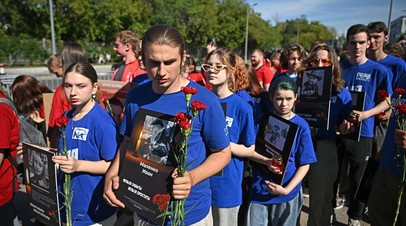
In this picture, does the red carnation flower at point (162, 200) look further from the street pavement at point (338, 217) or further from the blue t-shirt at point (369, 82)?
the blue t-shirt at point (369, 82)

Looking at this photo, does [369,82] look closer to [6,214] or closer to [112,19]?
[6,214]

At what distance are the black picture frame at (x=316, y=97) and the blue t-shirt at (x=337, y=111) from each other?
0.73 ft

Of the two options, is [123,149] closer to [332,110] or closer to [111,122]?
[111,122]

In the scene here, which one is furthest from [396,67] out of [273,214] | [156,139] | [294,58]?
[156,139]

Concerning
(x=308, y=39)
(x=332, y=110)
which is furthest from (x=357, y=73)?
(x=308, y=39)

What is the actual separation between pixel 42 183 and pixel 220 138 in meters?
1.29

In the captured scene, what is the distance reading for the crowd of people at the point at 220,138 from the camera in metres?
1.75

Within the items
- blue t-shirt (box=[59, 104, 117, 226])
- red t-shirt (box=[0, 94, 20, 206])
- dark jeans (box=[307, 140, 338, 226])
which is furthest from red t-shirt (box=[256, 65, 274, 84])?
red t-shirt (box=[0, 94, 20, 206])

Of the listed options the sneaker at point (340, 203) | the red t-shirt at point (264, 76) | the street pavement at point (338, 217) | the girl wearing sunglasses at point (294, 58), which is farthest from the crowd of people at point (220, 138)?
the red t-shirt at point (264, 76)

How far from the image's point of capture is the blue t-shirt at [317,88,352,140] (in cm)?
323

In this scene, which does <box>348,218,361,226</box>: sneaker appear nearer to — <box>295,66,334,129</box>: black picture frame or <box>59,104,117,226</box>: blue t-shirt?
<box>295,66,334,129</box>: black picture frame

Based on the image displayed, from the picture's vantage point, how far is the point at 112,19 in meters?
32.7

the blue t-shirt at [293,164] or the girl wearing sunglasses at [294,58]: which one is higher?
the girl wearing sunglasses at [294,58]

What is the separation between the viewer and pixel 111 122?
2352 millimetres
